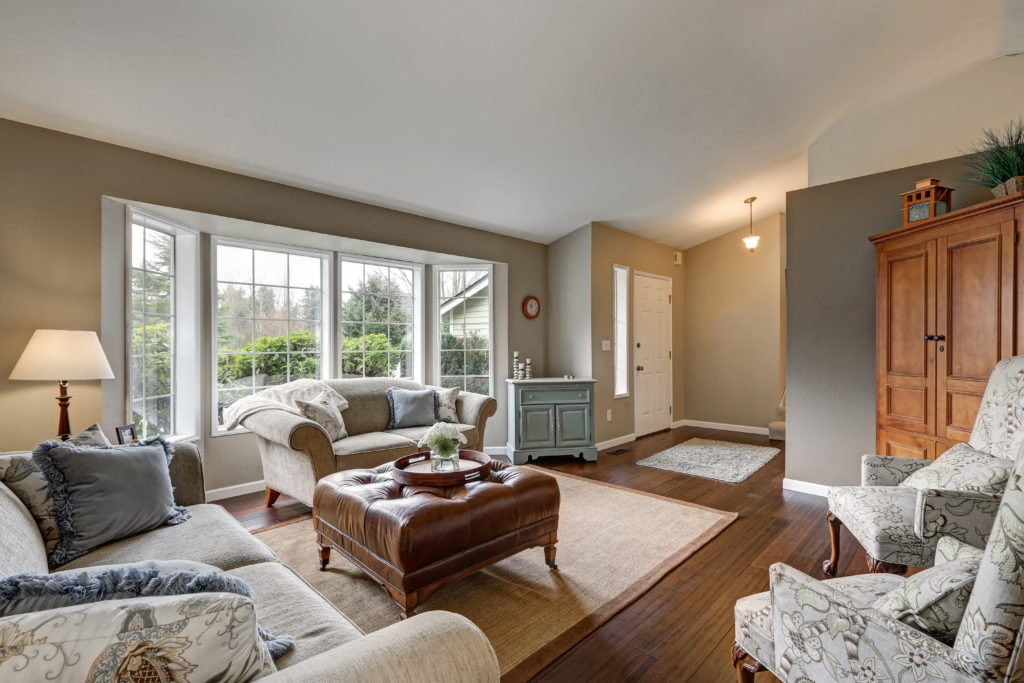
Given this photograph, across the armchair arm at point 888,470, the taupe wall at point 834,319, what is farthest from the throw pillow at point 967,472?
the taupe wall at point 834,319

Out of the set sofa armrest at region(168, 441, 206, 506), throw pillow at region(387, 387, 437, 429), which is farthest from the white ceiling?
sofa armrest at region(168, 441, 206, 506)

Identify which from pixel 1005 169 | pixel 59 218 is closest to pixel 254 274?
pixel 59 218

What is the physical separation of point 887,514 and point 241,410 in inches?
148

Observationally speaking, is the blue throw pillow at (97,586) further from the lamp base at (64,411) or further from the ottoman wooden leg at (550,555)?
the lamp base at (64,411)

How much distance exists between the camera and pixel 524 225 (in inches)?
195

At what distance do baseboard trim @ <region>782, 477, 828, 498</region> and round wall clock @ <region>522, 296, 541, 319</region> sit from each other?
114 inches

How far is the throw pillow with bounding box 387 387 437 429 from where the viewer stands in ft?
12.9

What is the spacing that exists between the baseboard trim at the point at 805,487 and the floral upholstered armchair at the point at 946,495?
148cm

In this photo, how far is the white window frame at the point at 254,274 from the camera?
3.61 meters

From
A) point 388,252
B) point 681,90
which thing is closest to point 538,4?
point 681,90

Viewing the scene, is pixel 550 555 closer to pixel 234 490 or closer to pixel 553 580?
pixel 553 580

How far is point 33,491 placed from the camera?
64.0 inches

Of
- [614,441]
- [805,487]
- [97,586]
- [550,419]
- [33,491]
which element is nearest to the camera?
[97,586]

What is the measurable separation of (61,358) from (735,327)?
262 inches
